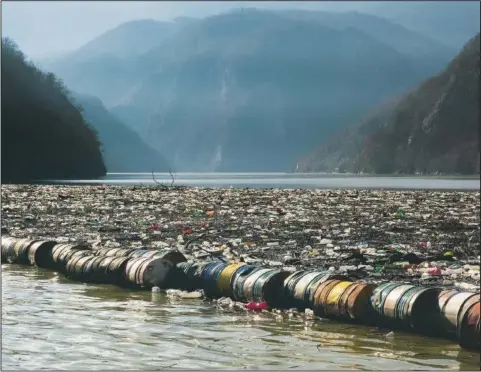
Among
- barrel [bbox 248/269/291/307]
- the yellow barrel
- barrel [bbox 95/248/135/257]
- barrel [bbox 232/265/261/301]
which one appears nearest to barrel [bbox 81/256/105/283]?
barrel [bbox 95/248/135/257]

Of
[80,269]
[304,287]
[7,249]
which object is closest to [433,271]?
[304,287]

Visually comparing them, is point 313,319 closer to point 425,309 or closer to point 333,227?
point 425,309

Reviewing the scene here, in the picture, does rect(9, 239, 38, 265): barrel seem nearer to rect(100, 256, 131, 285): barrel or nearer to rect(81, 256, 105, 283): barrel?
Result: rect(81, 256, 105, 283): barrel

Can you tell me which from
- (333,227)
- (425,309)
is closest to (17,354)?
(425,309)

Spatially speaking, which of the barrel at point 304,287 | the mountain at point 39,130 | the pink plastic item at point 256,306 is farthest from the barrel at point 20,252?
the mountain at point 39,130

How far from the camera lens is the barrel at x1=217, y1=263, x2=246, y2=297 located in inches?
522

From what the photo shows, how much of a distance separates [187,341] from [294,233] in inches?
552

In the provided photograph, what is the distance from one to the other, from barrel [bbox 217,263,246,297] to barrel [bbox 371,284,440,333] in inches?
118

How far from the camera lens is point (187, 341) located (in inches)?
394

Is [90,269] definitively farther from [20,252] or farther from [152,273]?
[20,252]

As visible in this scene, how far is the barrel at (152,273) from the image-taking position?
14.6 m

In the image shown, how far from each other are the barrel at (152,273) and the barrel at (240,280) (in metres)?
1.80

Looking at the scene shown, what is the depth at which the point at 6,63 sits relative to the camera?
121500 mm

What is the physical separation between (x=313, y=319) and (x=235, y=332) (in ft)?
4.75
